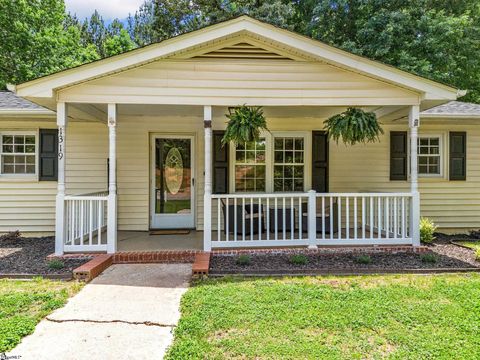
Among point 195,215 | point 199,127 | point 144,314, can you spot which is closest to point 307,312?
point 144,314

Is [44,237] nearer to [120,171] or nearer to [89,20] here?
[120,171]

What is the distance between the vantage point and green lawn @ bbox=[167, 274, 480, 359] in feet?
8.71

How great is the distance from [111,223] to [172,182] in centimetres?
227

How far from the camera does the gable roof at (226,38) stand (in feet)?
16.7

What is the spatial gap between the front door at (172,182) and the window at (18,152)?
2613 millimetres

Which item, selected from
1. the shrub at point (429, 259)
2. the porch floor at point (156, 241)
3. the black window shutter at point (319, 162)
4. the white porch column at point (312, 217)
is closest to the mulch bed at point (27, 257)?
the porch floor at point (156, 241)

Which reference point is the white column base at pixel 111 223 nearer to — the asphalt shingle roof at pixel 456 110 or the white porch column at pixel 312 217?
the white porch column at pixel 312 217

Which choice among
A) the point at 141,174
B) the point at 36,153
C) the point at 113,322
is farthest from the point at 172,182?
the point at 113,322

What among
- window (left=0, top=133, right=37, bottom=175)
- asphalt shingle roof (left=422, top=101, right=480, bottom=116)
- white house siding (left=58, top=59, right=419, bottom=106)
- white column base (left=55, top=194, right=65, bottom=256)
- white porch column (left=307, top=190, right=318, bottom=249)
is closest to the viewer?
white column base (left=55, top=194, right=65, bottom=256)

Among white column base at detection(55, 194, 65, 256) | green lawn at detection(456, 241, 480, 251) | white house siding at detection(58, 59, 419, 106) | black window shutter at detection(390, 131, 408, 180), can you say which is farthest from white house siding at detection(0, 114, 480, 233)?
white column base at detection(55, 194, 65, 256)

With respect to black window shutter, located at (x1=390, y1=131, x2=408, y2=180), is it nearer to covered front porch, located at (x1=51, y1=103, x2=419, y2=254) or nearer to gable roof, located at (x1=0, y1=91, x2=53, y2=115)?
covered front porch, located at (x1=51, y1=103, x2=419, y2=254)

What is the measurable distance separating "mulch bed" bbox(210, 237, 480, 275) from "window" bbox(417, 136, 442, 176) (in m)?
2.61

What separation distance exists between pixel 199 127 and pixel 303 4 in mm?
11374

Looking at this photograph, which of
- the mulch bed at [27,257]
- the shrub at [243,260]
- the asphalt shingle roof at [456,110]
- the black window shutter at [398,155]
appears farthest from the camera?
the black window shutter at [398,155]
